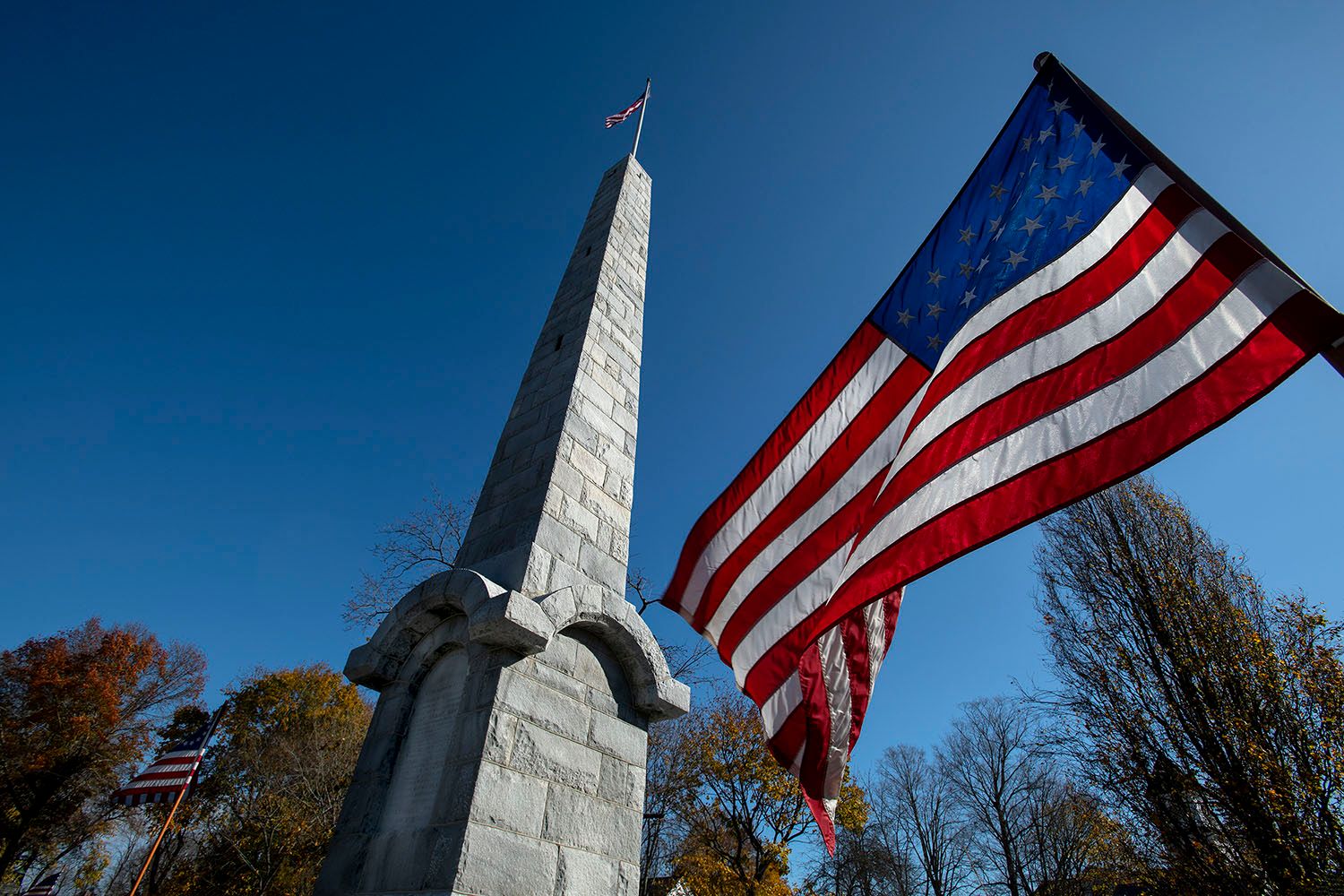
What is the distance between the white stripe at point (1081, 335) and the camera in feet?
9.43

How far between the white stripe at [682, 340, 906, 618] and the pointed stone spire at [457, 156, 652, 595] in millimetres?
661

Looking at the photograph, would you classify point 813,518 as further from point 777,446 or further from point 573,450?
point 573,450

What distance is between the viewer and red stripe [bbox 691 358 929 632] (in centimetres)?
422

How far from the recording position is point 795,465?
4.78m

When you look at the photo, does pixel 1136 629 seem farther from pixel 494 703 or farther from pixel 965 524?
pixel 494 703

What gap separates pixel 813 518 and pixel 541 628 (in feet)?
6.58

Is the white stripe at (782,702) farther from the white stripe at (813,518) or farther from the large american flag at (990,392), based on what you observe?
the white stripe at (813,518)

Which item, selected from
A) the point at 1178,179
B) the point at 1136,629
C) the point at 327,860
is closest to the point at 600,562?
the point at 327,860

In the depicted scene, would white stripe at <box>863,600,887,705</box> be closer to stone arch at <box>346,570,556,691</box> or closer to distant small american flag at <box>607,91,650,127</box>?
stone arch at <box>346,570,556,691</box>

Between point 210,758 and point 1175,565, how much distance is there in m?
38.5

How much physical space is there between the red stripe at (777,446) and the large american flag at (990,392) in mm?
16

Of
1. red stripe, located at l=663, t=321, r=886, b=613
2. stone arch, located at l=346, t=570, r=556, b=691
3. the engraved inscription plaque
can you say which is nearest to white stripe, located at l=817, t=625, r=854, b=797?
red stripe, located at l=663, t=321, r=886, b=613

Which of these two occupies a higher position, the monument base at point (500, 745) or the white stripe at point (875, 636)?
the white stripe at point (875, 636)

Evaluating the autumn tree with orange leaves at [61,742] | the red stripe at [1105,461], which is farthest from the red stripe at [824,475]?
the autumn tree with orange leaves at [61,742]
